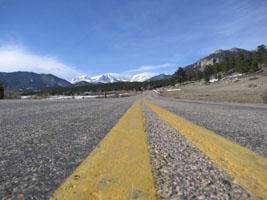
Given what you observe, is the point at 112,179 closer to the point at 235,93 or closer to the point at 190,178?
the point at 190,178

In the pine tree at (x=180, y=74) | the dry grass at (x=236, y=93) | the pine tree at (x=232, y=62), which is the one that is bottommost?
the dry grass at (x=236, y=93)

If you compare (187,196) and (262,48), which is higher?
(262,48)

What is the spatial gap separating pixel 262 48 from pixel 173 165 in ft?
289

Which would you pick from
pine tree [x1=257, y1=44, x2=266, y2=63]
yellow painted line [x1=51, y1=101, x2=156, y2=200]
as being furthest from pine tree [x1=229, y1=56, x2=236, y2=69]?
yellow painted line [x1=51, y1=101, x2=156, y2=200]

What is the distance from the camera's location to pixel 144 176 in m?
0.69

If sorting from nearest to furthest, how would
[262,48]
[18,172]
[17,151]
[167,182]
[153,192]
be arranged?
1. [153,192]
2. [167,182]
3. [18,172]
4. [17,151]
5. [262,48]

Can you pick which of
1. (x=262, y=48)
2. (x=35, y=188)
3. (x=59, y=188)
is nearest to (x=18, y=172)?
(x=35, y=188)

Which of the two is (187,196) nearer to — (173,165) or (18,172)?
A: (173,165)

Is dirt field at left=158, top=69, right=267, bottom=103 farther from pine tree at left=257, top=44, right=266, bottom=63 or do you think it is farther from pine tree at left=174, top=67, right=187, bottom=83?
pine tree at left=174, top=67, right=187, bottom=83

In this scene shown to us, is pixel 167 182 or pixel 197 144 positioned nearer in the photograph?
pixel 167 182

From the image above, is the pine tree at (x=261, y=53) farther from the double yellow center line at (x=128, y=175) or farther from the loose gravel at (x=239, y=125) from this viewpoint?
the double yellow center line at (x=128, y=175)

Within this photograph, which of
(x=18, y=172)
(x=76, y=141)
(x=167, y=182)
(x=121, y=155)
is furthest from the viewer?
(x=76, y=141)

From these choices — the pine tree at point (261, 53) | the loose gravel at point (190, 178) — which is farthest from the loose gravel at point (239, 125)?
the pine tree at point (261, 53)

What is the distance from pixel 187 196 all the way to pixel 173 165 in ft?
0.98
